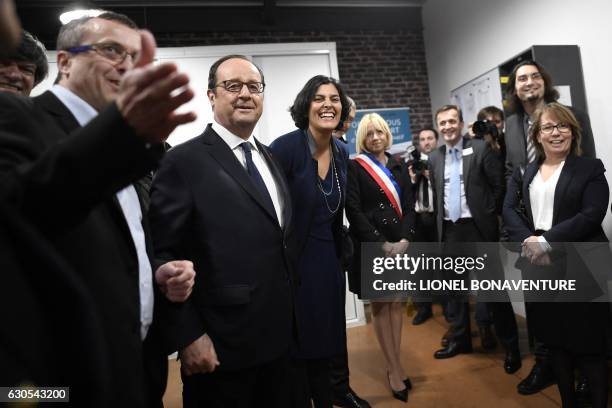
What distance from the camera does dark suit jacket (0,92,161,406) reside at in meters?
0.62

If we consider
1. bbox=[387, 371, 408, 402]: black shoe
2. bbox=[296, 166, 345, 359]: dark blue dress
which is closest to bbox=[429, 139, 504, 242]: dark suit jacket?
bbox=[387, 371, 408, 402]: black shoe

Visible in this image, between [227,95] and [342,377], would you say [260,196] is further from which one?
[342,377]

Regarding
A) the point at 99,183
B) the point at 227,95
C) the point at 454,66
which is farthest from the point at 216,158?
the point at 454,66

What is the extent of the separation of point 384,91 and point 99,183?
580cm

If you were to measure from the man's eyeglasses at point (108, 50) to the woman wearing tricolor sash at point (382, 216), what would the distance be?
6.21 feet

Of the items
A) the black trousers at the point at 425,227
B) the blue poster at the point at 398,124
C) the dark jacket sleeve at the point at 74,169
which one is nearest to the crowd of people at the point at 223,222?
the dark jacket sleeve at the point at 74,169

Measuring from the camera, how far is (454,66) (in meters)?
5.54

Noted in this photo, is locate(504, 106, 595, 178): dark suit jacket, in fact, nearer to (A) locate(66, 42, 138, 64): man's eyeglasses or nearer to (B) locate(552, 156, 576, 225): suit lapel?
(B) locate(552, 156, 576, 225): suit lapel

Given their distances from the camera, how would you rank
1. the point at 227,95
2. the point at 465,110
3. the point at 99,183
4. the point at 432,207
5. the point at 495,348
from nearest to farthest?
the point at 99,183
the point at 227,95
the point at 495,348
the point at 432,207
the point at 465,110

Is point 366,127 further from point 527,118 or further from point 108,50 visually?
point 108,50

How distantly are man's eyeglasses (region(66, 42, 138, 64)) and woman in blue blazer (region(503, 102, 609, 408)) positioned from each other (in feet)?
7.17

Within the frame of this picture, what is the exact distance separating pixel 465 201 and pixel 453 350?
1.14 metres

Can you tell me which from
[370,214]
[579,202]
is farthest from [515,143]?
[370,214]

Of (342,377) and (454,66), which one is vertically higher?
(454,66)
